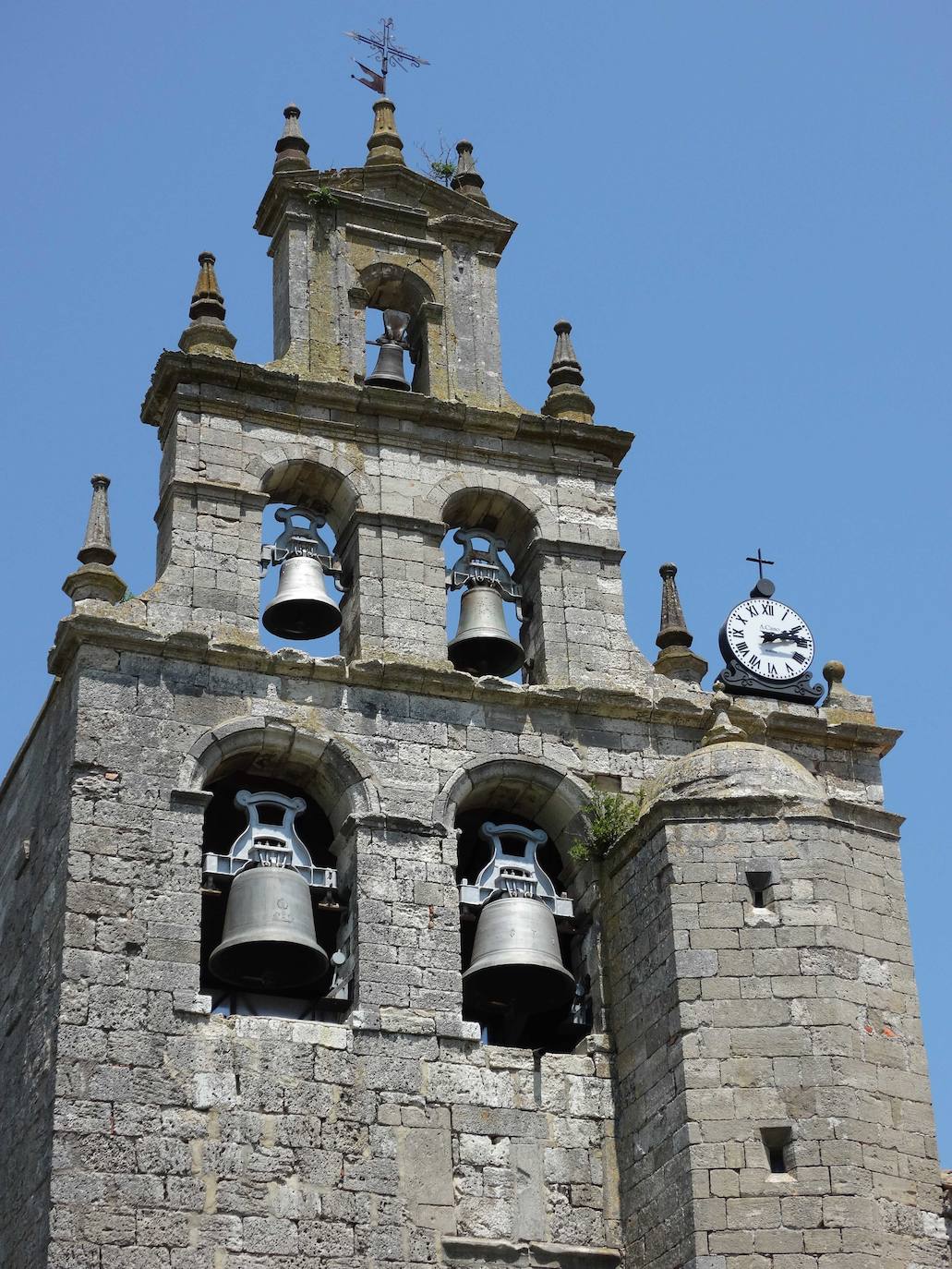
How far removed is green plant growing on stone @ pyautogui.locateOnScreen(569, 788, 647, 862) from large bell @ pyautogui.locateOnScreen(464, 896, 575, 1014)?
643 millimetres

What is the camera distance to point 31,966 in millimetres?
19547

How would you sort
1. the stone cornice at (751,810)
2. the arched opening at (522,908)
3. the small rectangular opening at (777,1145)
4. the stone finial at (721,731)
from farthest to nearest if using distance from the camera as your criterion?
the stone finial at (721,731) < the arched opening at (522,908) < the stone cornice at (751,810) < the small rectangular opening at (777,1145)

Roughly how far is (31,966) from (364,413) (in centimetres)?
556

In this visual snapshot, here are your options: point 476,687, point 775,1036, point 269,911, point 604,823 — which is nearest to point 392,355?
point 476,687

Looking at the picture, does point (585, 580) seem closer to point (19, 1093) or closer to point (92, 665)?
point (92, 665)

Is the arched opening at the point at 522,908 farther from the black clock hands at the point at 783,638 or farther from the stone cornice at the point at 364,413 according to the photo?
the stone cornice at the point at 364,413

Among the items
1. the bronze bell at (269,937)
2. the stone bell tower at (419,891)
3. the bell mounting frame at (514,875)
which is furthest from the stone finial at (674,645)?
the bronze bell at (269,937)

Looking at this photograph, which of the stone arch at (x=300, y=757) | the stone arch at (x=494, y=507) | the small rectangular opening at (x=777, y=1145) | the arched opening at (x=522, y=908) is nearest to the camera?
the small rectangular opening at (x=777, y=1145)

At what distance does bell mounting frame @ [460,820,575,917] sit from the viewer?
66.7 ft

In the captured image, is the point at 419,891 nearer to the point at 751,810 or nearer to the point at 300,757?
the point at 300,757

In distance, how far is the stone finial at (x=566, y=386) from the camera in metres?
23.1

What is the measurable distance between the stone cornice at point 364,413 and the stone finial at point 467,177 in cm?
270

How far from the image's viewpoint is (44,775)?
805 inches

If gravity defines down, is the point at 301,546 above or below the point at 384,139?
below
